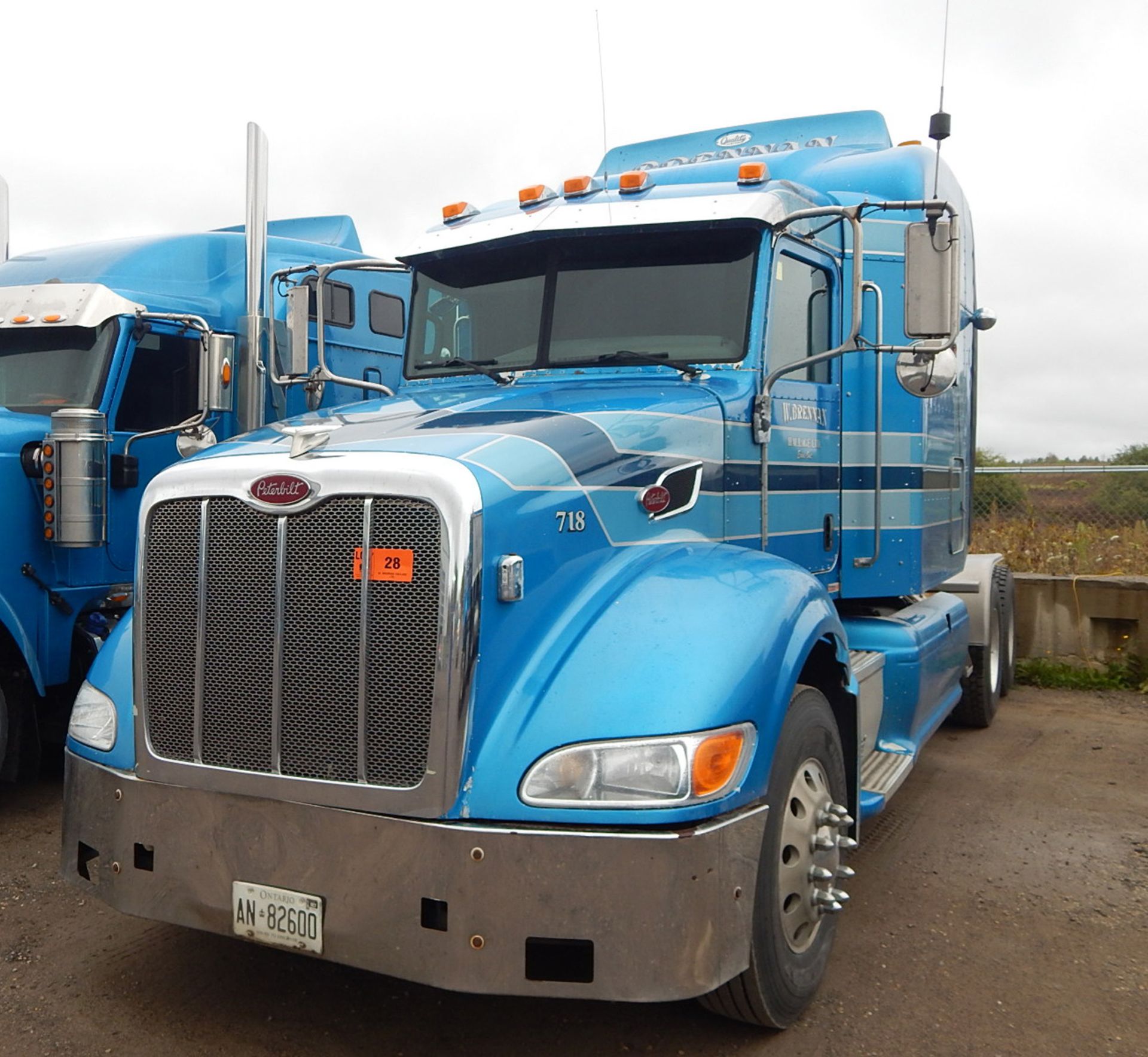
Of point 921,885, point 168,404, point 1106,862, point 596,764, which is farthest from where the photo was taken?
point 168,404

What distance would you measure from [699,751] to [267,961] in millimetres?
2028

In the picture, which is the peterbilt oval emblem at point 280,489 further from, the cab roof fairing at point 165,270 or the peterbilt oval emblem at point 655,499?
the cab roof fairing at point 165,270

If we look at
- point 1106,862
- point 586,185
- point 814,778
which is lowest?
point 1106,862

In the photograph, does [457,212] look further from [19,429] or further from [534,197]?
[19,429]

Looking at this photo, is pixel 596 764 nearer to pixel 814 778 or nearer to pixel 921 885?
pixel 814 778

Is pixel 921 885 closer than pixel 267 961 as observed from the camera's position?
No

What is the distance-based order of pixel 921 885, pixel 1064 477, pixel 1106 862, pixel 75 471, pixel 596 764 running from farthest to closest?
pixel 1064 477
pixel 75 471
pixel 1106 862
pixel 921 885
pixel 596 764

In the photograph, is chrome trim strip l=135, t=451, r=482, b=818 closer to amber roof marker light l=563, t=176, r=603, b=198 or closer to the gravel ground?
the gravel ground

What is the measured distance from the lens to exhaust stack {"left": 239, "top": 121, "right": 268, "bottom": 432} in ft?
20.9

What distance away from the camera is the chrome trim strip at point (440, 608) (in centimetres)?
305

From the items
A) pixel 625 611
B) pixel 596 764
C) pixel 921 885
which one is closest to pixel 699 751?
pixel 596 764

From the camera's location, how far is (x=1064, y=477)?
11.3 m

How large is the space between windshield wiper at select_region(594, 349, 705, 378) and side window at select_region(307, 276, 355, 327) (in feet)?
11.2

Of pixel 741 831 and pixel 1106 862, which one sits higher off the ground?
pixel 741 831
